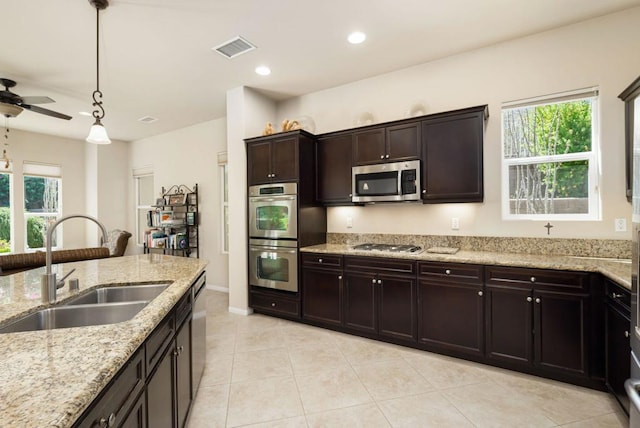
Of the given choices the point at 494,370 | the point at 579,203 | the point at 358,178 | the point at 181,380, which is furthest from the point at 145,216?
the point at 579,203

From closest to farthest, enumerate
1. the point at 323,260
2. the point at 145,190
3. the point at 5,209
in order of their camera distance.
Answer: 1. the point at 323,260
2. the point at 5,209
3. the point at 145,190

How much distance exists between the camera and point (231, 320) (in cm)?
374

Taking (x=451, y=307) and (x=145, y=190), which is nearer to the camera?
(x=451, y=307)

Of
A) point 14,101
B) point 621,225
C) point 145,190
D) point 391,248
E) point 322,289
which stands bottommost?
point 322,289

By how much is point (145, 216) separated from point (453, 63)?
6.60 meters

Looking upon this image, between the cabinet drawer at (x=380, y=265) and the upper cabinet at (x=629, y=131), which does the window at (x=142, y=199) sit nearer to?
the cabinet drawer at (x=380, y=265)

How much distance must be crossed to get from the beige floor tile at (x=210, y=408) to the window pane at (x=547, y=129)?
332 centimetres

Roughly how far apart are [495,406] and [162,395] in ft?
6.85

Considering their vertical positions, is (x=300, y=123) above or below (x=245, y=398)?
above

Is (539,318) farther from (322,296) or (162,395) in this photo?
(162,395)

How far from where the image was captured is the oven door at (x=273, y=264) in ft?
11.8

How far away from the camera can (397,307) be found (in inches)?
116

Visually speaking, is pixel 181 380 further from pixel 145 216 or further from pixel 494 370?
pixel 145 216

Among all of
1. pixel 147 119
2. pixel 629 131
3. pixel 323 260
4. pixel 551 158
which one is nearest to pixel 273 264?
pixel 323 260
